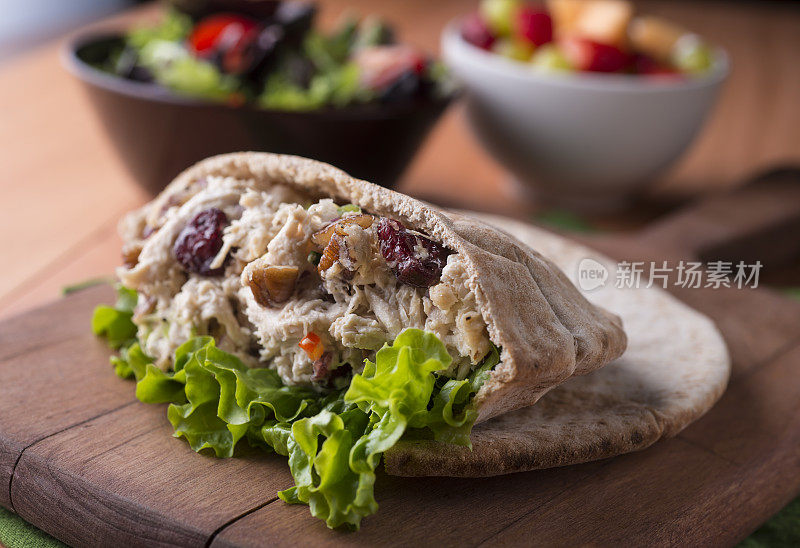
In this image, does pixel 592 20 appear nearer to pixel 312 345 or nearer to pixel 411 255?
pixel 411 255

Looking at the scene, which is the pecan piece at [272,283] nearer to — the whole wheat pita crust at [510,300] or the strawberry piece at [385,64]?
the whole wheat pita crust at [510,300]

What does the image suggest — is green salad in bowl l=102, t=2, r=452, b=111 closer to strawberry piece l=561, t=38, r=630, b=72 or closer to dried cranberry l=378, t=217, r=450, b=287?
strawberry piece l=561, t=38, r=630, b=72

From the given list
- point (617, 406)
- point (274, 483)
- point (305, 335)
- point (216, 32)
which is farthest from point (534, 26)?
point (274, 483)

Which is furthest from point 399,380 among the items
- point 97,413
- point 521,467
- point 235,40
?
point 235,40

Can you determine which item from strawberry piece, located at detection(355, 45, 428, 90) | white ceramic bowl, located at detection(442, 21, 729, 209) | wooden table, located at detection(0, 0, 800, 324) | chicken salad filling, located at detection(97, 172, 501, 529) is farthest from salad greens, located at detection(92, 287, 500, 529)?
white ceramic bowl, located at detection(442, 21, 729, 209)

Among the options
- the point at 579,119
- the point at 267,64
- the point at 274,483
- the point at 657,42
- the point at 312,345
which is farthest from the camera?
the point at 657,42

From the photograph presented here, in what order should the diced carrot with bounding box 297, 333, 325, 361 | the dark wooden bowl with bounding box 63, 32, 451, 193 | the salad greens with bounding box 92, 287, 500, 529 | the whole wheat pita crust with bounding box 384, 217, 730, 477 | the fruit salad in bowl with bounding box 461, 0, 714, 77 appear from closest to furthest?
1. the salad greens with bounding box 92, 287, 500, 529
2. the whole wheat pita crust with bounding box 384, 217, 730, 477
3. the diced carrot with bounding box 297, 333, 325, 361
4. the dark wooden bowl with bounding box 63, 32, 451, 193
5. the fruit salad in bowl with bounding box 461, 0, 714, 77

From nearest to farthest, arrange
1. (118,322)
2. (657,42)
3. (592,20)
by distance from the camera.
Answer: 1. (118,322)
2. (592,20)
3. (657,42)
